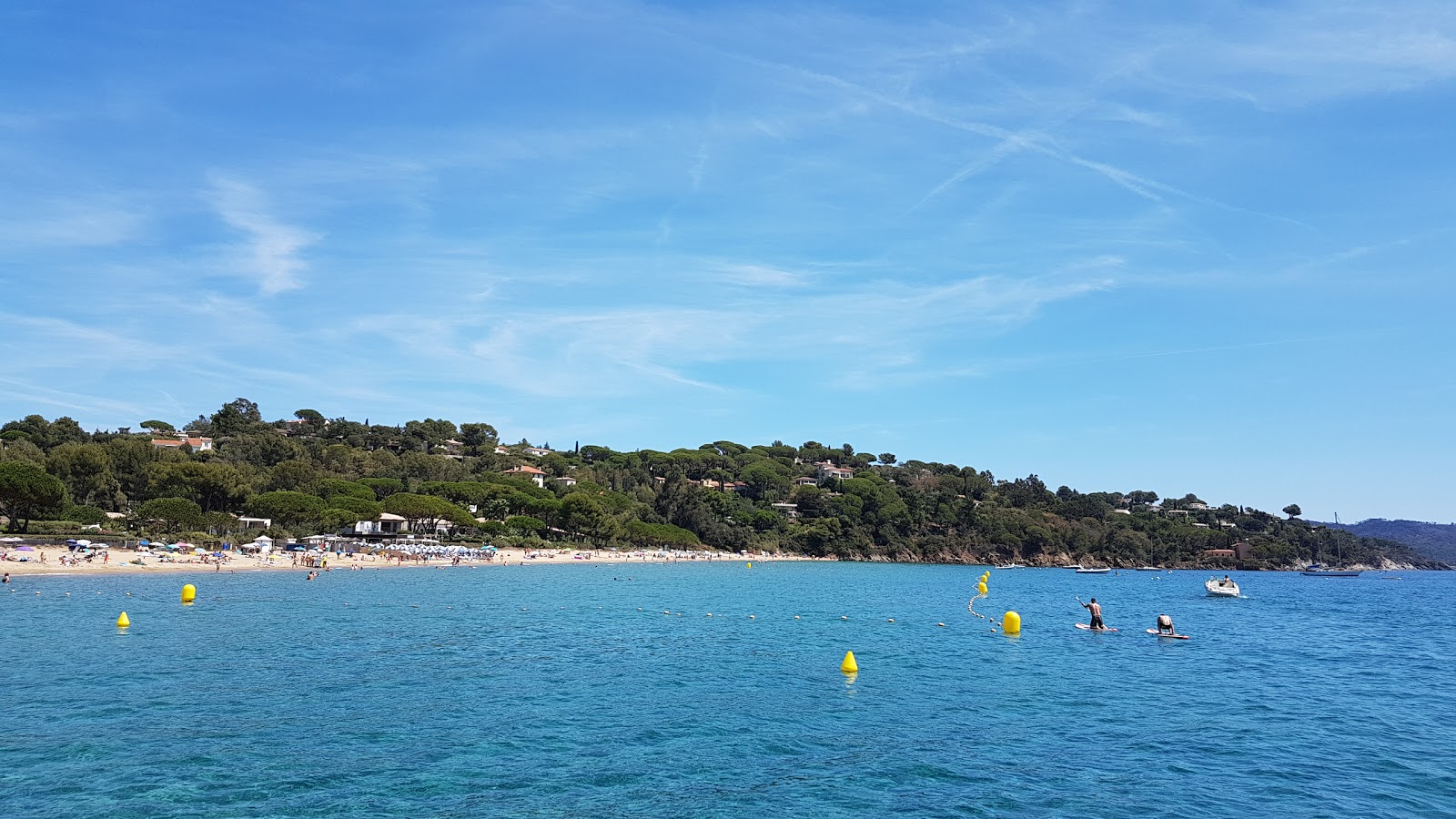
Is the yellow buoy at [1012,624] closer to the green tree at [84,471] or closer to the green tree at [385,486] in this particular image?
the green tree at [84,471]

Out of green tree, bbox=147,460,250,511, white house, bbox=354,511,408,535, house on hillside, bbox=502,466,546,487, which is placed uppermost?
house on hillside, bbox=502,466,546,487

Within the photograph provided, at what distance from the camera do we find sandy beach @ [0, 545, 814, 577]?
63.2 metres

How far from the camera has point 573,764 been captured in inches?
739

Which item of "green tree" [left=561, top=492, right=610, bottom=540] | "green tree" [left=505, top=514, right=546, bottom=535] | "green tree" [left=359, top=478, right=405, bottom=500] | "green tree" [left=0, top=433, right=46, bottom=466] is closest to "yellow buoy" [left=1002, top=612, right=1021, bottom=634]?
"green tree" [left=505, top=514, right=546, bottom=535]

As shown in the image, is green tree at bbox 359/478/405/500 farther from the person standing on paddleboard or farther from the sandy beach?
the person standing on paddleboard

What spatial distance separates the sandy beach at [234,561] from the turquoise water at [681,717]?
1649cm

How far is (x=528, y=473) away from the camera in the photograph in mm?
160125

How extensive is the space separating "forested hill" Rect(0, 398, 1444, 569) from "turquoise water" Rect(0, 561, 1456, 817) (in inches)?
1813

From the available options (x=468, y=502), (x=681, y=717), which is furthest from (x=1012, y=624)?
(x=468, y=502)

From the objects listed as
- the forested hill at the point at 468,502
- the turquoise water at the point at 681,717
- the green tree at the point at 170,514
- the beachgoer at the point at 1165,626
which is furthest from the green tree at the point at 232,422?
the beachgoer at the point at 1165,626

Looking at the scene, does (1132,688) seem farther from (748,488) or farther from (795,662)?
(748,488)

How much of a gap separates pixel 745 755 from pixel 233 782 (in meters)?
10.2

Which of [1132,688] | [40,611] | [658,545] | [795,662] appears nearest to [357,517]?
[658,545]

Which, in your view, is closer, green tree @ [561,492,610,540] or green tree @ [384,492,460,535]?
green tree @ [384,492,460,535]
